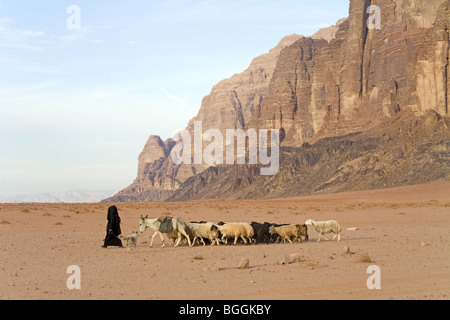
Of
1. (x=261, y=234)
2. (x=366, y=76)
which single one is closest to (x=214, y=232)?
(x=261, y=234)

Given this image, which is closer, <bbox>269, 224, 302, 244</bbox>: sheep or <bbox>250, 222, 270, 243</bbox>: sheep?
<bbox>250, 222, 270, 243</bbox>: sheep

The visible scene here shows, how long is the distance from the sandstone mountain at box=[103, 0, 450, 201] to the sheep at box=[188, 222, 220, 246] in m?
79.7

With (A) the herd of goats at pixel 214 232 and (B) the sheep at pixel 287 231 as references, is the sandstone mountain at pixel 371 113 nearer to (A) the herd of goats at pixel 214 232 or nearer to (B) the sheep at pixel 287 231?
(B) the sheep at pixel 287 231

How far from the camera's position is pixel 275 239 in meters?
23.5

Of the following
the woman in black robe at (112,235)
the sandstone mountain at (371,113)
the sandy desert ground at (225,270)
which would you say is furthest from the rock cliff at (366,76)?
the woman in black robe at (112,235)

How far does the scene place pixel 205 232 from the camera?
2245 cm

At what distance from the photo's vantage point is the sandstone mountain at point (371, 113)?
10719 cm

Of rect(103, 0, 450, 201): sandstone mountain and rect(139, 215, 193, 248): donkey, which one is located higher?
rect(103, 0, 450, 201): sandstone mountain

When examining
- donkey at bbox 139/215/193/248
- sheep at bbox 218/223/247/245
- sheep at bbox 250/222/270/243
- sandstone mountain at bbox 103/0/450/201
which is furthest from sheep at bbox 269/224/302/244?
sandstone mountain at bbox 103/0/450/201

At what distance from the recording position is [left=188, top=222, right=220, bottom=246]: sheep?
22219 millimetres

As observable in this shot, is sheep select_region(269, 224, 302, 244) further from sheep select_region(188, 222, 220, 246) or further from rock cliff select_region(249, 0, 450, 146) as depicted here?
rock cliff select_region(249, 0, 450, 146)

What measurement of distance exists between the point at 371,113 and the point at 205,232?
397 feet

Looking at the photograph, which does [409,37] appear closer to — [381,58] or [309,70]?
[381,58]

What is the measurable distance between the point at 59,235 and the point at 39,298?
1688cm
